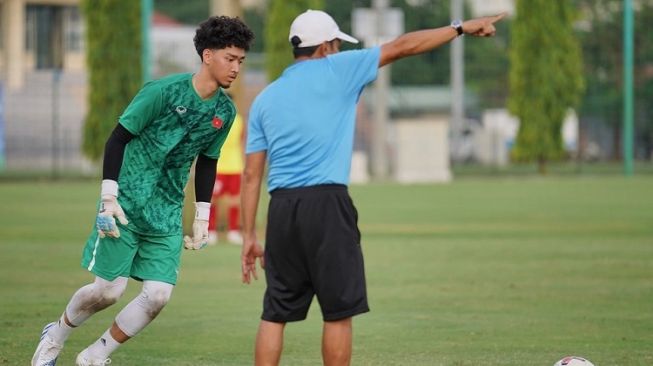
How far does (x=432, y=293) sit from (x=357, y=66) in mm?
6826

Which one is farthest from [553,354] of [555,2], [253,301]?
[555,2]

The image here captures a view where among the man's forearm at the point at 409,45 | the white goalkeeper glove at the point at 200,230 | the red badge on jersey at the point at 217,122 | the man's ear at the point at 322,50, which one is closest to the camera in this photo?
the man's forearm at the point at 409,45

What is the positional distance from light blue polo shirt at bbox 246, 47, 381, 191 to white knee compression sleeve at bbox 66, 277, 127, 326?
5.03 ft

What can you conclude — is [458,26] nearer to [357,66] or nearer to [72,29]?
[357,66]

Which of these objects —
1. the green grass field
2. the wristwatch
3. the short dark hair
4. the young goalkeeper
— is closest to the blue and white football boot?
the young goalkeeper

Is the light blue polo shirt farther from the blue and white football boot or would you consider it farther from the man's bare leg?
the blue and white football boot

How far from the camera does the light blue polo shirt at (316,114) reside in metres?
8.05

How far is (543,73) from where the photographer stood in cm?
4272

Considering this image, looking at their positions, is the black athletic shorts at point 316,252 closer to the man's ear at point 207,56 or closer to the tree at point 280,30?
the man's ear at point 207,56

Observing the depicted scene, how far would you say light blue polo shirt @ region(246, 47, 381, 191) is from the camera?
26.4 feet

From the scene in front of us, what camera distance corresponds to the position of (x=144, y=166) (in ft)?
29.7

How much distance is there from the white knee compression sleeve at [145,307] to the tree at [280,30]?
109 feet

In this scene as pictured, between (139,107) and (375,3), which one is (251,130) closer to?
(139,107)

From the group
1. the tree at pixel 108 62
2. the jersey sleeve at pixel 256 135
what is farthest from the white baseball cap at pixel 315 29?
the tree at pixel 108 62
